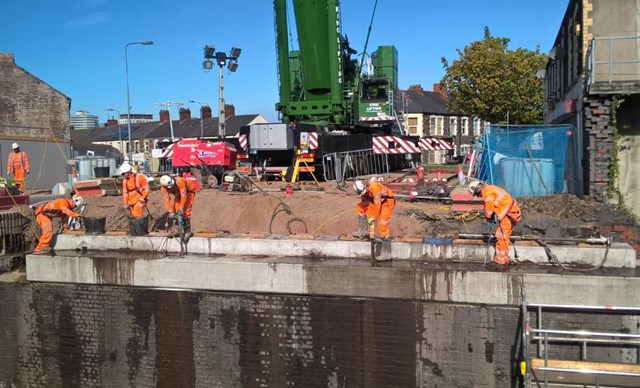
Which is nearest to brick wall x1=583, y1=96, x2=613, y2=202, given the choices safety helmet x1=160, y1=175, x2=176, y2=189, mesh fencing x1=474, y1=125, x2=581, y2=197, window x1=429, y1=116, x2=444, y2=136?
mesh fencing x1=474, y1=125, x2=581, y2=197

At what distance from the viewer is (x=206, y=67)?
19.6 m

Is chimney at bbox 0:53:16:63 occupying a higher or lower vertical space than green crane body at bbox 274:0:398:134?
higher

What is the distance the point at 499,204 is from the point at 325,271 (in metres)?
2.54

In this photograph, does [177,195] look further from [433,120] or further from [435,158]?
[433,120]

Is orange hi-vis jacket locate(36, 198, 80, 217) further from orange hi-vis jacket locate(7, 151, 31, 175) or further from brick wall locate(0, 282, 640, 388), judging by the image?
orange hi-vis jacket locate(7, 151, 31, 175)

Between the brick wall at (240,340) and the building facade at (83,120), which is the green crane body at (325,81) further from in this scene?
the building facade at (83,120)

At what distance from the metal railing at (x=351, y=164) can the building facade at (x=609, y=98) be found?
5.60 metres

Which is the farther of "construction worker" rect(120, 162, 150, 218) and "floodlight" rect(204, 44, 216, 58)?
"floodlight" rect(204, 44, 216, 58)

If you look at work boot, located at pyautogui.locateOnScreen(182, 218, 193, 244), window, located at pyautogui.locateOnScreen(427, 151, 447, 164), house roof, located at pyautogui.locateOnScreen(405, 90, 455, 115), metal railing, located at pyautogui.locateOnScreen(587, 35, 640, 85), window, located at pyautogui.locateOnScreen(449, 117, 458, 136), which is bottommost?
work boot, located at pyautogui.locateOnScreen(182, 218, 193, 244)

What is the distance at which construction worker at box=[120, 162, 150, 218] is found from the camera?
9242mm

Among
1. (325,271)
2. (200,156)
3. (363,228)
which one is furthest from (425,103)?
(325,271)

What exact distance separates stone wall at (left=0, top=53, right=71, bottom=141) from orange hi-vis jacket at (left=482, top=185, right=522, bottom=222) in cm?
3075

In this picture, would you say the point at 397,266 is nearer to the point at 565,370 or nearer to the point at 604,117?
the point at 565,370

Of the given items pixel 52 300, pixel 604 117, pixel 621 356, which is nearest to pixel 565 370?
pixel 621 356
